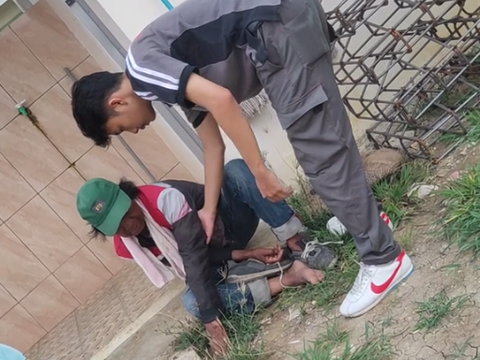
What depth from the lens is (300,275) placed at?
2.68 m

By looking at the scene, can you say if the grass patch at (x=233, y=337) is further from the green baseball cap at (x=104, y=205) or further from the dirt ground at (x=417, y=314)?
the green baseball cap at (x=104, y=205)

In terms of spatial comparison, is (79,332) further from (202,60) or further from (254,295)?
(202,60)

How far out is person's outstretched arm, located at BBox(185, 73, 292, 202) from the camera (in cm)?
188

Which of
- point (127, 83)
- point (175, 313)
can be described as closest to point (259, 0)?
point (127, 83)

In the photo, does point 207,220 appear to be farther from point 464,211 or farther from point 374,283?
point 464,211

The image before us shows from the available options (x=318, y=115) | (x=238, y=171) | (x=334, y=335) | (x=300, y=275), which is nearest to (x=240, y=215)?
(x=238, y=171)

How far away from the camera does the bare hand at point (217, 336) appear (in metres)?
2.58

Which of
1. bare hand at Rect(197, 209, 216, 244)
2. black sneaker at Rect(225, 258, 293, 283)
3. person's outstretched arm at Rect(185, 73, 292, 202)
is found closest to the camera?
person's outstretched arm at Rect(185, 73, 292, 202)

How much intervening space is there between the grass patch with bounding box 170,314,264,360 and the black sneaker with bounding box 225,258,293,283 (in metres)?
0.16

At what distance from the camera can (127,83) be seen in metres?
2.08

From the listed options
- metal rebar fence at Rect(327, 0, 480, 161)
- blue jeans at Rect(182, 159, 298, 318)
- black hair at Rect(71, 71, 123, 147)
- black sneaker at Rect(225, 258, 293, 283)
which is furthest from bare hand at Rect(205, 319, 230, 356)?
metal rebar fence at Rect(327, 0, 480, 161)

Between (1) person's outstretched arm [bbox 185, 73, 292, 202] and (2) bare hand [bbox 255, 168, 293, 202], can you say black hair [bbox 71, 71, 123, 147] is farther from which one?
(2) bare hand [bbox 255, 168, 293, 202]

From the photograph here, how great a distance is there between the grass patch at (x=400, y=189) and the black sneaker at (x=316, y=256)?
292mm

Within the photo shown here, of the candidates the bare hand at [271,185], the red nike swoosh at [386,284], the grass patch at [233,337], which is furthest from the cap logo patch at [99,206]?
the red nike swoosh at [386,284]
